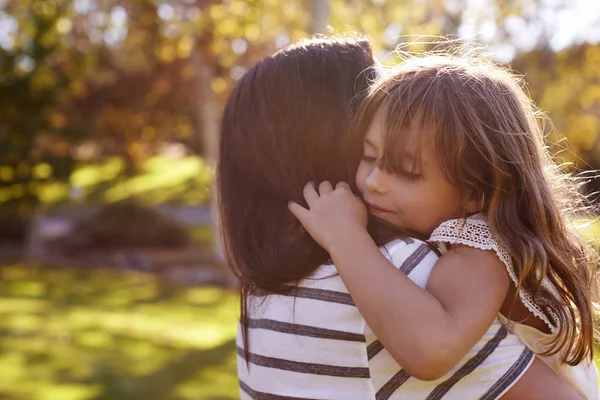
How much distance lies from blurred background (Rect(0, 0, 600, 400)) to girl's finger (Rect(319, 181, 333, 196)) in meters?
0.67

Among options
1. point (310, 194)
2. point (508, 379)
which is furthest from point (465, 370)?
point (310, 194)

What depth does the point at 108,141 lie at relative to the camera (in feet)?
64.3

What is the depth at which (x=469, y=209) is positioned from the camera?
168 centimetres

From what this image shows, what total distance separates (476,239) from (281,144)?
0.50 m

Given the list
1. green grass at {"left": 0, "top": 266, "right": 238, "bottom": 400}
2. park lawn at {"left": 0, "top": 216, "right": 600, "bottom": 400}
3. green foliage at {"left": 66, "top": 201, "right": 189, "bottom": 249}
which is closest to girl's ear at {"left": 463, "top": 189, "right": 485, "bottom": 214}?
park lawn at {"left": 0, "top": 216, "right": 600, "bottom": 400}

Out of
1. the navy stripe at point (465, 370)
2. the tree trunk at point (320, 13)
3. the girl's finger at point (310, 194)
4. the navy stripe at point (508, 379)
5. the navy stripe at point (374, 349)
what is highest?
the tree trunk at point (320, 13)

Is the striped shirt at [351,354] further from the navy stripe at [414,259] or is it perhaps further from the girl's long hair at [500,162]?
the girl's long hair at [500,162]

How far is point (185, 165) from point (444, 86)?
25.8 metres

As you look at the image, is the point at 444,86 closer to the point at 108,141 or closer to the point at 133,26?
the point at 133,26

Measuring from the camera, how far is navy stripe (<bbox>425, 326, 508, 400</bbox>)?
1.47 meters

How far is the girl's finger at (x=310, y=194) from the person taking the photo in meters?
1.72

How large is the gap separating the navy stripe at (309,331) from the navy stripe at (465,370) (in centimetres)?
17

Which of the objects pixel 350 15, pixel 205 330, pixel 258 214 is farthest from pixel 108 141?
pixel 258 214

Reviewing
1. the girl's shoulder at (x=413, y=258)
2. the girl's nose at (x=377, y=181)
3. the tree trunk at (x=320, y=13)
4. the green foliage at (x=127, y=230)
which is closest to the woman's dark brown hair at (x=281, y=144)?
the girl's nose at (x=377, y=181)
